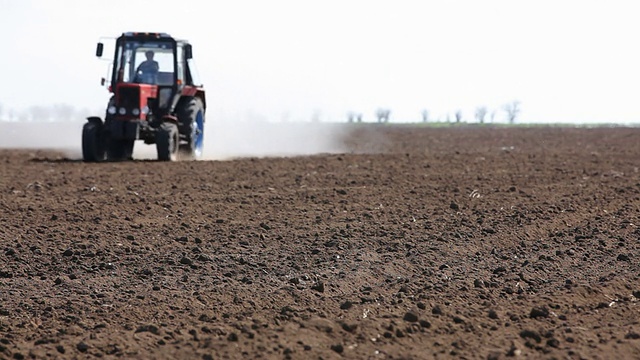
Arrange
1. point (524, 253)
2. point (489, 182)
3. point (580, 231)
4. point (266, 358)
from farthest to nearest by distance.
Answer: point (489, 182), point (580, 231), point (524, 253), point (266, 358)

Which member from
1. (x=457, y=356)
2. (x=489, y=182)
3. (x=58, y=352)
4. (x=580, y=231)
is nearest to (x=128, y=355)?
(x=58, y=352)

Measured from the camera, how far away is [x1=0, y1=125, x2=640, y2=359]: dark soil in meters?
5.46

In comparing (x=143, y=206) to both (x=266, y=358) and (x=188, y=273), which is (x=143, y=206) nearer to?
(x=188, y=273)

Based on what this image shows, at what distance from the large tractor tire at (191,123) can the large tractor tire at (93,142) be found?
4.94 feet

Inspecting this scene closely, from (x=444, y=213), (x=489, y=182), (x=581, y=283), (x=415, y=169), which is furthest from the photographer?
(x=415, y=169)

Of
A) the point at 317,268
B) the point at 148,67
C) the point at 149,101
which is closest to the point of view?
the point at 317,268

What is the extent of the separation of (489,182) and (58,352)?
10.2 meters

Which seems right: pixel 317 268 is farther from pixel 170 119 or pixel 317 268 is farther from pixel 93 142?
pixel 93 142

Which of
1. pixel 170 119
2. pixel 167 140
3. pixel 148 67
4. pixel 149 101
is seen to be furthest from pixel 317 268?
pixel 148 67

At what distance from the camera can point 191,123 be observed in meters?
18.7

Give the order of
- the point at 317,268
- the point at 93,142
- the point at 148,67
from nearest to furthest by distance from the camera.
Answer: the point at 317,268, the point at 93,142, the point at 148,67

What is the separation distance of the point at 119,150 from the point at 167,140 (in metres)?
2.04

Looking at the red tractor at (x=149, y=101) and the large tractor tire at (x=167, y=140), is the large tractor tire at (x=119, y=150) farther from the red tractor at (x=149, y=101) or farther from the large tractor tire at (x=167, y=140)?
the large tractor tire at (x=167, y=140)

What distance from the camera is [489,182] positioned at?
14688mm
